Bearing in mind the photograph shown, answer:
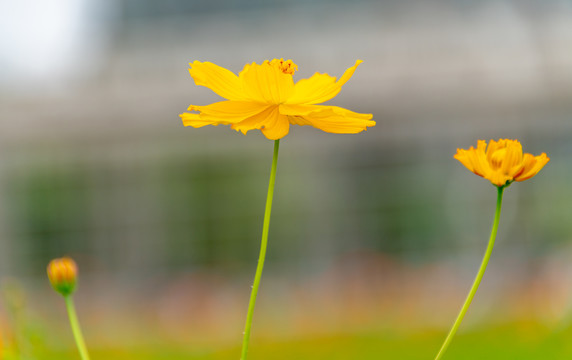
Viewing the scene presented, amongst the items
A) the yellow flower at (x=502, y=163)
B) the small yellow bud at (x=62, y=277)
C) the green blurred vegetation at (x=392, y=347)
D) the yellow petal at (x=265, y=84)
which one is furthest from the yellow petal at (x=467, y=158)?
the green blurred vegetation at (x=392, y=347)

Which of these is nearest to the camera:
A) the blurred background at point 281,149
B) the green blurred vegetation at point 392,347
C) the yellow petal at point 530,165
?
the yellow petal at point 530,165

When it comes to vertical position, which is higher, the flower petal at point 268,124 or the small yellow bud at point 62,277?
the flower petal at point 268,124

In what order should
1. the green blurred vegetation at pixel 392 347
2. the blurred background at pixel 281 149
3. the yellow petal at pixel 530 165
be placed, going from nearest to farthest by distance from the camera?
the yellow petal at pixel 530 165
the green blurred vegetation at pixel 392 347
the blurred background at pixel 281 149

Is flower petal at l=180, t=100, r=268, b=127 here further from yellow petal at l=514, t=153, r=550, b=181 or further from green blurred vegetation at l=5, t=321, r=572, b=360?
green blurred vegetation at l=5, t=321, r=572, b=360

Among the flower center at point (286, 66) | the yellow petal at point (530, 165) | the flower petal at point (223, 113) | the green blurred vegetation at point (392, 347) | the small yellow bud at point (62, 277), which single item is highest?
the flower center at point (286, 66)

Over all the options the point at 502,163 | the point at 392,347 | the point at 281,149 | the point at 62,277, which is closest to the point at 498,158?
the point at 502,163

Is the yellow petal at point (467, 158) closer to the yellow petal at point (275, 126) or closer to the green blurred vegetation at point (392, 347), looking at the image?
the yellow petal at point (275, 126)

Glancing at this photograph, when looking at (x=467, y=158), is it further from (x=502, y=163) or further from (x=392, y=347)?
(x=392, y=347)

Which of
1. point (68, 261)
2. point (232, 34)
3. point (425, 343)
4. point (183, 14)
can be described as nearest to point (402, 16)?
point (232, 34)

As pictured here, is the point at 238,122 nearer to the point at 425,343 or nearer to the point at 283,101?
the point at 283,101
